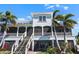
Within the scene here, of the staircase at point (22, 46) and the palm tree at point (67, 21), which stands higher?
the palm tree at point (67, 21)

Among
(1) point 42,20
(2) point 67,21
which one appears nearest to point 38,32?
(1) point 42,20

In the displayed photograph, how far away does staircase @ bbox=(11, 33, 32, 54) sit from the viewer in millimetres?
6855

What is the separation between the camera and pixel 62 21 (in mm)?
6902

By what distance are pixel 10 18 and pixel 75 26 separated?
143 centimetres

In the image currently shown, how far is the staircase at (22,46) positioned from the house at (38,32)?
5cm

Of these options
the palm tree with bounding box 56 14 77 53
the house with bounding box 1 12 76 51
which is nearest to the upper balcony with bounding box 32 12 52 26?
the house with bounding box 1 12 76 51

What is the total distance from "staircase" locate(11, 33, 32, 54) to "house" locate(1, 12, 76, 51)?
49 mm

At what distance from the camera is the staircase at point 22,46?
22.5 ft

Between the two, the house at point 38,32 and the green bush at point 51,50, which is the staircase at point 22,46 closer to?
the house at point 38,32

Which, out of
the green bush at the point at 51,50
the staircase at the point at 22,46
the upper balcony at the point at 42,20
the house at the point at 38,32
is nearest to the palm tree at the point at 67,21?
the house at the point at 38,32

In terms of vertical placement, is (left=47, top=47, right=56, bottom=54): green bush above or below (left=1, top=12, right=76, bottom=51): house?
below

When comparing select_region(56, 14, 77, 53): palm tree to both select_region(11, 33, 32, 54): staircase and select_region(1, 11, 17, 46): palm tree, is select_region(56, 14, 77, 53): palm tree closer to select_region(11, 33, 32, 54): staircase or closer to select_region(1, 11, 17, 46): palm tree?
select_region(11, 33, 32, 54): staircase
